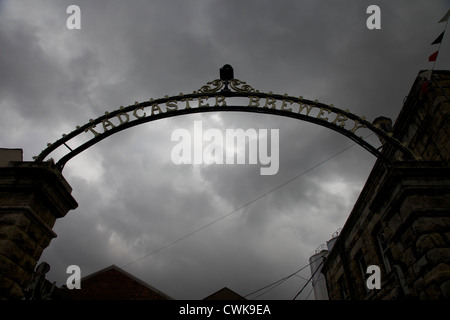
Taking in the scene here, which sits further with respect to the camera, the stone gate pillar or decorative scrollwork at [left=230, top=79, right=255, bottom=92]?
decorative scrollwork at [left=230, top=79, right=255, bottom=92]

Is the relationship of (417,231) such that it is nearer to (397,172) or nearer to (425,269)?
(425,269)

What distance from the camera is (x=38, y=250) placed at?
4.57m

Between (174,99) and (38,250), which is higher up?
(174,99)

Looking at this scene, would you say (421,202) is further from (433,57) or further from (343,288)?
(343,288)

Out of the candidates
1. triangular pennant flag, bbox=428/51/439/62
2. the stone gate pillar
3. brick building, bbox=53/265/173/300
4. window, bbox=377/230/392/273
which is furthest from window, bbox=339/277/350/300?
the stone gate pillar

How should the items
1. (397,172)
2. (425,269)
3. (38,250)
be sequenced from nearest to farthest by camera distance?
(425,269)
(397,172)
(38,250)

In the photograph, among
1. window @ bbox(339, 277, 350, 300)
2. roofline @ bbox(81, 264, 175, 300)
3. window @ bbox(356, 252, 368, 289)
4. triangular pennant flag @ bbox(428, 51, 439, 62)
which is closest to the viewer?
triangular pennant flag @ bbox(428, 51, 439, 62)

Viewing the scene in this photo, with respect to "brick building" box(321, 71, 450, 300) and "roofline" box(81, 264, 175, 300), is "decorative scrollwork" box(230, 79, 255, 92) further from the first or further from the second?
"roofline" box(81, 264, 175, 300)

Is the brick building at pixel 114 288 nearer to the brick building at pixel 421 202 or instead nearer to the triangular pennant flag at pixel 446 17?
the brick building at pixel 421 202

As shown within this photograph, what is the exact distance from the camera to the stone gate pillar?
3.95 m

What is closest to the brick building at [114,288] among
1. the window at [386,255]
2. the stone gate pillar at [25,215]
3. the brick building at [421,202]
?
the window at [386,255]
